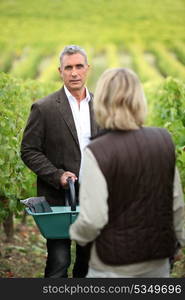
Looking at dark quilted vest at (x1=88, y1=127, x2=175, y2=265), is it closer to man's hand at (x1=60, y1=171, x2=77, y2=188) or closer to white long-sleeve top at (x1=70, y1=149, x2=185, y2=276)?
white long-sleeve top at (x1=70, y1=149, x2=185, y2=276)

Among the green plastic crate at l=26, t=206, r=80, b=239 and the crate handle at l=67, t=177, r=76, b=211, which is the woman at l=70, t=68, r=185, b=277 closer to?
the green plastic crate at l=26, t=206, r=80, b=239

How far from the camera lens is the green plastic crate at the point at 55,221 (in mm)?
3109

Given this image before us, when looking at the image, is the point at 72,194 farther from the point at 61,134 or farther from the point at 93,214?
the point at 93,214

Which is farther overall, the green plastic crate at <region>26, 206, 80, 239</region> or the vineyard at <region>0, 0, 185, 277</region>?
the vineyard at <region>0, 0, 185, 277</region>

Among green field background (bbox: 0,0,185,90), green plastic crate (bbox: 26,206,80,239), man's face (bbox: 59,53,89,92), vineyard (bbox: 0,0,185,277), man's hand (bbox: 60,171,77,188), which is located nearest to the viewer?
green plastic crate (bbox: 26,206,80,239)

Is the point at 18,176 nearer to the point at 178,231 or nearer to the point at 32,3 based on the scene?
the point at 178,231

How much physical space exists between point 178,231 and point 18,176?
7.72 feet

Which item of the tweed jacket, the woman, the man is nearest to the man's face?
the man

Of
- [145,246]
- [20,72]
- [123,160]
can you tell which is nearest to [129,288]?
[145,246]

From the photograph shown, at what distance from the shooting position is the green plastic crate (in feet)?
10.2

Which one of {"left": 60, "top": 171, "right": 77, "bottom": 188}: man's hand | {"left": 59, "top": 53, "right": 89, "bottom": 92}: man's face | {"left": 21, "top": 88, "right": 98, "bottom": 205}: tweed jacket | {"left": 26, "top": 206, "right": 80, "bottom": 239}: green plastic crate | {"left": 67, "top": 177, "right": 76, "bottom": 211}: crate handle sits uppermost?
{"left": 59, "top": 53, "right": 89, "bottom": 92}: man's face

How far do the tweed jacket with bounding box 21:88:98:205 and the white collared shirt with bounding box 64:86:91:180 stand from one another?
3 centimetres

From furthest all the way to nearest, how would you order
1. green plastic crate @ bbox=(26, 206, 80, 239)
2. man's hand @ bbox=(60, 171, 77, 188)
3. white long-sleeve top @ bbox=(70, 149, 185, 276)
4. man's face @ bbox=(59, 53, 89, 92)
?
man's face @ bbox=(59, 53, 89, 92), man's hand @ bbox=(60, 171, 77, 188), green plastic crate @ bbox=(26, 206, 80, 239), white long-sleeve top @ bbox=(70, 149, 185, 276)

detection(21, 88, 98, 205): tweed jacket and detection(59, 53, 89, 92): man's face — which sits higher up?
detection(59, 53, 89, 92): man's face
